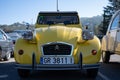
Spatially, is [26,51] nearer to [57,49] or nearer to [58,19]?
[57,49]

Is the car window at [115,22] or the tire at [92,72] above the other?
the car window at [115,22]

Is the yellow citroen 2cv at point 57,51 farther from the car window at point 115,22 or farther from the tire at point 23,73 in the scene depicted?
the car window at point 115,22

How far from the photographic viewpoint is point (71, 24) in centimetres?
1141

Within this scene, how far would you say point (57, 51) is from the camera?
8305mm

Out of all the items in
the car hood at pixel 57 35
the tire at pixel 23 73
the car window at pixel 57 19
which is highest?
the car window at pixel 57 19

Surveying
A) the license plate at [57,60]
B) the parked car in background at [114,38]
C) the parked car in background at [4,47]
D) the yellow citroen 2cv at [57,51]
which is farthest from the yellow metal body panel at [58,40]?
the parked car in background at [4,47]

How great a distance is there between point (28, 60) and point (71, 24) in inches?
135

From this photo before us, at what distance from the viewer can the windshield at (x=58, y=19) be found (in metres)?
11.6

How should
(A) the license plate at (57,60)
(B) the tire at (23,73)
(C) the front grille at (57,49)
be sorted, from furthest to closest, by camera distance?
1. (B) the tire at (23,73)
2. (C) the front grille at (57,49)
3. (A) the license plate at (57,60)

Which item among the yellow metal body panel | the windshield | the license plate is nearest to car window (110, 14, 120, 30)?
the windshield

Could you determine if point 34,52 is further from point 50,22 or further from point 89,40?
point 50,22

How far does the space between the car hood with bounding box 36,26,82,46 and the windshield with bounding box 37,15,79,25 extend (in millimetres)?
2509

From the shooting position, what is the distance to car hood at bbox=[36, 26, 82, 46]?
27.7ft

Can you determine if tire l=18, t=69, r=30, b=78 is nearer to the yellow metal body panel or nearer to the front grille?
the yellow metal body panel
